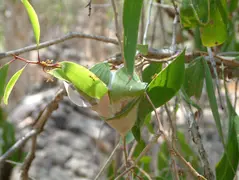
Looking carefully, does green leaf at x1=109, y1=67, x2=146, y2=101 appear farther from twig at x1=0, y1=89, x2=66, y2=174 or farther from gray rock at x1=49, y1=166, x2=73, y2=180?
gray rock at x1=49, y1=166, x2=73, y2=180

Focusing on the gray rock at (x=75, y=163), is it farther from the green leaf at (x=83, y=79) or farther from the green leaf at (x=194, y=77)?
the green leaf at (x=83, y=79)

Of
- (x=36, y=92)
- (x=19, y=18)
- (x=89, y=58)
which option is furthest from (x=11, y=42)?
(x=36, y=92)

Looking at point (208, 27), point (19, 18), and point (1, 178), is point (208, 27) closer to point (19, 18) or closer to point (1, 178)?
point (1, 178)

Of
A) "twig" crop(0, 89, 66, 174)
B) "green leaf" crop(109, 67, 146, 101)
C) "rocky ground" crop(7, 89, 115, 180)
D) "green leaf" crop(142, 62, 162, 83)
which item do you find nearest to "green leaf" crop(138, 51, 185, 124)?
"green leaf" crop(109, 67, 146, 101)

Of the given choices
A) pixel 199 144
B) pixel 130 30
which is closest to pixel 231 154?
pixel 199 144

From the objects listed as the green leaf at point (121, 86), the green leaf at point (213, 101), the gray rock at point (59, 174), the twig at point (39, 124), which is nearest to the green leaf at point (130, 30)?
the green leaf at point (121, 86)
